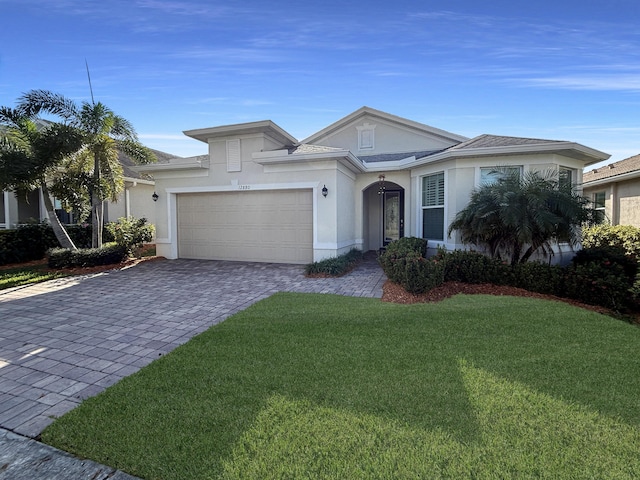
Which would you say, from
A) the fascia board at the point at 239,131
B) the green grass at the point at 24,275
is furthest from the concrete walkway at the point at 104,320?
the fascia board at the point at 239,131

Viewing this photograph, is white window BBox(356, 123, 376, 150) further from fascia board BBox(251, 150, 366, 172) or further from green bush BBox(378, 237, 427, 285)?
green bush BBox(378, 237, 427, 285)

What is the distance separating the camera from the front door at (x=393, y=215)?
14.5m

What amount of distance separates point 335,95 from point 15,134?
10.7 m

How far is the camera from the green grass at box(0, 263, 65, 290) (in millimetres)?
8961

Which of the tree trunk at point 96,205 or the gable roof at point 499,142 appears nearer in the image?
the gable roof at point 499,142

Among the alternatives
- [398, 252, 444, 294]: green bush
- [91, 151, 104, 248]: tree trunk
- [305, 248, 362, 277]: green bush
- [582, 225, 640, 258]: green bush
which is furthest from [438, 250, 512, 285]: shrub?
[91, 151, 104, 248]: tree trunk

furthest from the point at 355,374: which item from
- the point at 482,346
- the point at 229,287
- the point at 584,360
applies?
the point at 229,287

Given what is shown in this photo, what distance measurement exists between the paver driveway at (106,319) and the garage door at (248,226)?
3.09ft

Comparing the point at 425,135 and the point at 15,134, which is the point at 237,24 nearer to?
the point at 15,134

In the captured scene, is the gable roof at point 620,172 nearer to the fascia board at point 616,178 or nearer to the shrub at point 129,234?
the fascia board at point 616,178

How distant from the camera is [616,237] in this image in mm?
11336

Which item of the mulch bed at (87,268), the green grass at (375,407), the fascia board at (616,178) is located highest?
the fascia board at (616,178)

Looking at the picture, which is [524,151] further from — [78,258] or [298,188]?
[78,258]

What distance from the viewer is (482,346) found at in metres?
4.47
